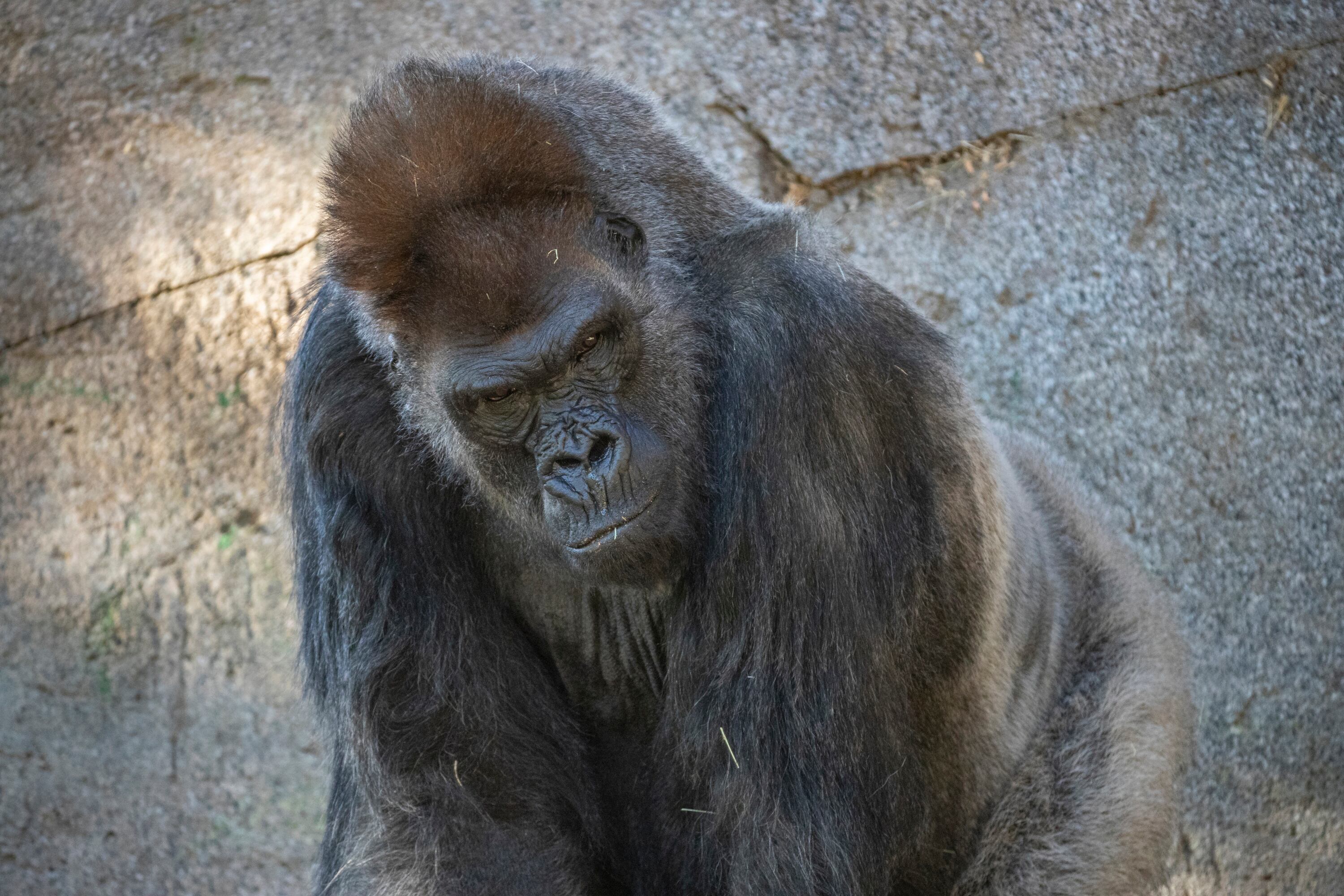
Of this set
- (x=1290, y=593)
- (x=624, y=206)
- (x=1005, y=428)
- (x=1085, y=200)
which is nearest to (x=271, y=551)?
(x=624, y=206)

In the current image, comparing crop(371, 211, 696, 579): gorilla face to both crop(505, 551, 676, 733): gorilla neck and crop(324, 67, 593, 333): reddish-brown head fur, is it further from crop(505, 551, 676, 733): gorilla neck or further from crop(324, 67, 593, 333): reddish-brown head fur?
crop(505, 551, 676, 733): gorilla neck

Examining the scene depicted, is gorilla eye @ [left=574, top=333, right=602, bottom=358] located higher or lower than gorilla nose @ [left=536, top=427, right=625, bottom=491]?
higher

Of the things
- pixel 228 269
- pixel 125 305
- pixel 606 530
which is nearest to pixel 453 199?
pixel 606 530

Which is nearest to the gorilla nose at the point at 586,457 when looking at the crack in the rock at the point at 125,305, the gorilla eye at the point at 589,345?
the gorilla eye at the point at 589,345

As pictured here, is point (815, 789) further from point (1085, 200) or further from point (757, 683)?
point (1085, 200)

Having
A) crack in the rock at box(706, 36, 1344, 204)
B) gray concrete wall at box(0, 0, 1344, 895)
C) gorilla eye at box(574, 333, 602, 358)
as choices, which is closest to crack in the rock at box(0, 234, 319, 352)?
gray concrete wall at box(0, 0, 1344, 895)

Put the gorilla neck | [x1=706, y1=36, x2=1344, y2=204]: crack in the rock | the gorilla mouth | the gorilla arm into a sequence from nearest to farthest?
the gorilla mouth < the gorilla arm < the gorilla neck < [x1=706, y1=36, x2=1344, y2=204]: crack in the rock

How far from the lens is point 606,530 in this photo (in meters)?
2.51

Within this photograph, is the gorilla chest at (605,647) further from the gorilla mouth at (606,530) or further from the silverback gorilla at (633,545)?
the gorilla mouth at (606,530)

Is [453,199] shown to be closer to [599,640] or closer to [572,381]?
[572,381]

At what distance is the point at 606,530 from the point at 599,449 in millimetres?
156

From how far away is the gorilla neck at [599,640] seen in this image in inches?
120

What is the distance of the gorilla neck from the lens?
306 cm

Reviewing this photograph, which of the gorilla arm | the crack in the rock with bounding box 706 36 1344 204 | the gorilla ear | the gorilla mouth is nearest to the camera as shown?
the gorilla mouth
